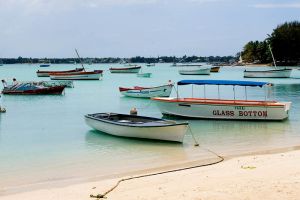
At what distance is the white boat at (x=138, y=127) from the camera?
18109mm

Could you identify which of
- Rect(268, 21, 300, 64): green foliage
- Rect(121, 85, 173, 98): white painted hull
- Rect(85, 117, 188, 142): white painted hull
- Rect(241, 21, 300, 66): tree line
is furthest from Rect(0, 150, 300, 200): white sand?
Rect(268, 21, 300, 64): green foliage

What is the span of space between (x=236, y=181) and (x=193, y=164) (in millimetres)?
3805

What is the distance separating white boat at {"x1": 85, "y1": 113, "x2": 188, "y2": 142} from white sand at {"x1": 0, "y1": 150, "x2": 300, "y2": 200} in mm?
4669

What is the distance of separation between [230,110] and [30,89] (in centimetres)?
2635

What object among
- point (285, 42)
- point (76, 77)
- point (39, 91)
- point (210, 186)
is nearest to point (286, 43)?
point (285, 42)

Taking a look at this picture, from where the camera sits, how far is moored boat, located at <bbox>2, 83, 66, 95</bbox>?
46.1 meters

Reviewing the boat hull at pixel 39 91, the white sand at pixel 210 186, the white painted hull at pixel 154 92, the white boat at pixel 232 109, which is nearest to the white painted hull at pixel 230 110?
the white boat at pixel 232 109

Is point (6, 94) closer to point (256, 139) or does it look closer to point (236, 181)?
point (256, 139)

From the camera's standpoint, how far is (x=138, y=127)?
731 inches

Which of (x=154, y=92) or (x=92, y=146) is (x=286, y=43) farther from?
(x=92, y=146)

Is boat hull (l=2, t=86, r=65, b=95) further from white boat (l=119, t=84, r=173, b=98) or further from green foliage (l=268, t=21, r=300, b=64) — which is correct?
green foliage (l=268, t=21, r=300, b=64)

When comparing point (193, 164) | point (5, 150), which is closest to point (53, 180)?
point (193, 164)

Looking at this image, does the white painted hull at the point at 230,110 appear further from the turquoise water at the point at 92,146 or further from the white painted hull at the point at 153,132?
the white painted hull at the point at 153,132

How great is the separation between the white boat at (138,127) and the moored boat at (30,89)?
85.0 feet
